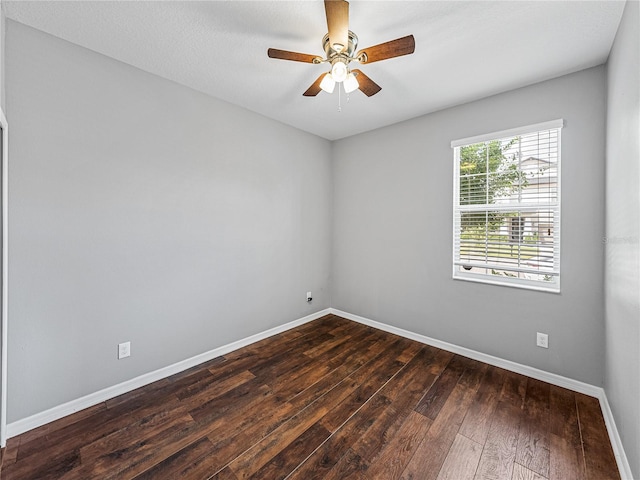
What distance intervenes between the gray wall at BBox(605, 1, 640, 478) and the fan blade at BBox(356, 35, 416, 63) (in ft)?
3.58

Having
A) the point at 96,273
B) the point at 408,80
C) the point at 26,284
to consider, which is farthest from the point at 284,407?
the point at 408,80

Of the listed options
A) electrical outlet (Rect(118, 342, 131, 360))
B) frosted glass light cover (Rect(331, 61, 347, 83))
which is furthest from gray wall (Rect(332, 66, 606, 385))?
electrical outlet (Rect(118, 342, 131, 360))

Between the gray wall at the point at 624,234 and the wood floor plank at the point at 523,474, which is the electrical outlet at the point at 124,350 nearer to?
the wood floor plank at the point at 523,474

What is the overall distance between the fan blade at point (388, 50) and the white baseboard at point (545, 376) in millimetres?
2503

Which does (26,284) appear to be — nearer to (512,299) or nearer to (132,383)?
(132,383)

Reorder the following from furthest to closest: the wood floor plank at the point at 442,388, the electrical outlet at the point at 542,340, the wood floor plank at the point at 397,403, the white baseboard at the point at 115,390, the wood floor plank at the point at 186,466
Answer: the electrical outlet at the point at 542,340, the wood floor plank at the point at 442,388, the white baseboard at the point at 115,390, the wood floor plank at the point at 397,403, the wood floor plank at the point at 186,466

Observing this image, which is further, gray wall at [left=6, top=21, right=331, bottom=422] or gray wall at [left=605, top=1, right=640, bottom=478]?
gray wall at [left=6, top=21, right=331, bottom=422]

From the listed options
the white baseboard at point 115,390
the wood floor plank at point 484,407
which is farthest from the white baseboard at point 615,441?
the white baseboard at point 115,390

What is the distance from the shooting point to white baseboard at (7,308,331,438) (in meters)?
1.80

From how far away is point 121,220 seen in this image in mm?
2182

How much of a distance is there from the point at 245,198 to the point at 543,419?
313cm

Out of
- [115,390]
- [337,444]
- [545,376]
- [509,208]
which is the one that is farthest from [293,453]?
[509,208]

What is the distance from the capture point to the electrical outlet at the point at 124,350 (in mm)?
2195

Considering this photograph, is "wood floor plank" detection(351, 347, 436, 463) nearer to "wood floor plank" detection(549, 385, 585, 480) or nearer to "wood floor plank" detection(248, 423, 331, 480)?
"wood floor plank" detection(248, 423, 331, 480)
